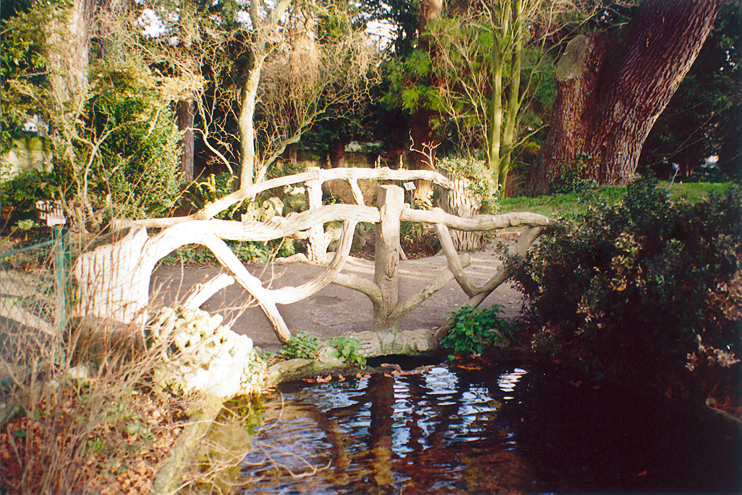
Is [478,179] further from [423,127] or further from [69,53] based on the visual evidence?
[69,53]

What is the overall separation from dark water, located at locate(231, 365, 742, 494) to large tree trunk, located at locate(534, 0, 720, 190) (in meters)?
9.48

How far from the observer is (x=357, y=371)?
555cm

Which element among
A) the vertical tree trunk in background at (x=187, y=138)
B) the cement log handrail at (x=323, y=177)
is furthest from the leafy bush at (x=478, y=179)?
the vertical tree trunk in background at (x=187, y=138)

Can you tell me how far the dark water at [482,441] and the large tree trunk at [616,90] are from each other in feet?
31.1

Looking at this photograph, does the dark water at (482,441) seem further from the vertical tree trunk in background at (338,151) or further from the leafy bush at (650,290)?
the vertical tree trunk in background at (338,151)

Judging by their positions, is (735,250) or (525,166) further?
(525,166)

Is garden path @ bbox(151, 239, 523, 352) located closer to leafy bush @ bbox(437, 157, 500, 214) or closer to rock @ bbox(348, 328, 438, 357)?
rock @ bbox(348, 328, 438, 357)

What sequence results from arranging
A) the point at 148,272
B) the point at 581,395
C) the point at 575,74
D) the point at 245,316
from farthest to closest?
1. the point at 575,74
2. the point at 245,316
3. the point at 581,395
4. the point at 148,272

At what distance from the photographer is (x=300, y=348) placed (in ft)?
18.2

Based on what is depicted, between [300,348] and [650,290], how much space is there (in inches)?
134

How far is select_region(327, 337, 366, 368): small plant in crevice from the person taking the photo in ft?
18.4

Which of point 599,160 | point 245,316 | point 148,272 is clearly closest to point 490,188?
point 599,160

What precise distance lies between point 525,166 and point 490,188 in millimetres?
6736

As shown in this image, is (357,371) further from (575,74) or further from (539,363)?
(575,74)
